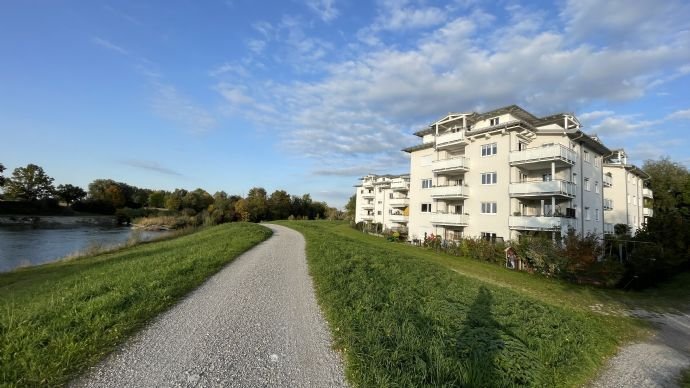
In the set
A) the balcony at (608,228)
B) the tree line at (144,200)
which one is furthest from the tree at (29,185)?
the balcony at (608,228)

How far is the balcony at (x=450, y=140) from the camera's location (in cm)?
3130

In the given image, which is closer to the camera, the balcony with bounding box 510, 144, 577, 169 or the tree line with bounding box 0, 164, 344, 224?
the balcony with bounding box 510, 144, 577, 169

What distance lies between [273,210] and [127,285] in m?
77.8

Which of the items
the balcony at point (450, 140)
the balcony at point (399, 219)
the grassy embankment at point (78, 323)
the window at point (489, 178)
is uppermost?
the balcony at point (450, 140)

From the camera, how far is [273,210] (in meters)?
84.2

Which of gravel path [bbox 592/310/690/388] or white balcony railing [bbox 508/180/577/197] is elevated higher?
white balcony railing [bbox 508/180/577/197]

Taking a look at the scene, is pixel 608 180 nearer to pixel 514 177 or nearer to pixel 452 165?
pixel 514 177

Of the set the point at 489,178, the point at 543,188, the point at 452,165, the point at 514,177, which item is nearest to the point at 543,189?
the point at 543,188

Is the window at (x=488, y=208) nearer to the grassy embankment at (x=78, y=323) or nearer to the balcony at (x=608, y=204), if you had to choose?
the balcony at (x=608, y=204)

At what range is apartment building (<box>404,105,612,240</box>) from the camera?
80.8ft

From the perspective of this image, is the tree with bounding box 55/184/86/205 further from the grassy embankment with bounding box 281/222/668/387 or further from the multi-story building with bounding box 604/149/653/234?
the multi-story building with bounding box 604/149/653/234

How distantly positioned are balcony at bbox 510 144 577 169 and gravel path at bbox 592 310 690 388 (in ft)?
55.4

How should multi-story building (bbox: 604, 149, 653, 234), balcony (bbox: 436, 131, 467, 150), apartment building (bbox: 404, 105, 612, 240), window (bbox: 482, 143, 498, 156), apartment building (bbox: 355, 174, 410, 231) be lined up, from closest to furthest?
apartment building (bbox: 404, 105, 612, 240), window (bbox: 482, 143, 498, 156), balcony (bbox: 436, 131, 467, 150), multi-story building (bbox: 604, 149, 653, 234), apartment building (bbox: 355, 174, 410, 231)

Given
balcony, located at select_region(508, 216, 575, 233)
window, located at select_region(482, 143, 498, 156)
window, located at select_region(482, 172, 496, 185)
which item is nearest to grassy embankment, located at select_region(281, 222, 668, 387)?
balcony, located at select_region(508, 216, 575, 233)
